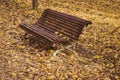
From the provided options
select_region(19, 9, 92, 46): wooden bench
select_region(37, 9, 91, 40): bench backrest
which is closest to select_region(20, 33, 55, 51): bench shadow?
select_region(19, 9, 92, 46): wooden bench

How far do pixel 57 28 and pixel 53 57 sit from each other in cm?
132

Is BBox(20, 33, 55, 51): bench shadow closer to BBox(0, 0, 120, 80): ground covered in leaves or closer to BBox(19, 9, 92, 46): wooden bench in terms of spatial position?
BBox(0, 0, 120, 80): ground covered in leaves

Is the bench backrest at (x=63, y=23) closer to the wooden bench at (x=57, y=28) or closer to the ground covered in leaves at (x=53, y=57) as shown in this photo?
the wooden bench at (x=57, y=28)

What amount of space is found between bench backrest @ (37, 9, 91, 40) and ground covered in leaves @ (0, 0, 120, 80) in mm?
573

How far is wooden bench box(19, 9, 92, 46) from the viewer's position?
265 inches

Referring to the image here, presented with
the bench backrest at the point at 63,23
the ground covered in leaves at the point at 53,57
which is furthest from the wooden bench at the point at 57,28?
the ground covered in leaves at the point at 53,57

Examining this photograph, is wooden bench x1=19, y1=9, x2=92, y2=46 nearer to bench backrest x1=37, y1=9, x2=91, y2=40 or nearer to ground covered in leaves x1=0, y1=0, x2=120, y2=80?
bench backrest x1=37, y1=9, x2=91, y2=40

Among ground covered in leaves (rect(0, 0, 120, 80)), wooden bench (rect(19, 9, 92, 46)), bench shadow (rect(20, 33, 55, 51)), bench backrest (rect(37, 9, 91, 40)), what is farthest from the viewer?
bench shadow (rect(20, 33, 55, 51))

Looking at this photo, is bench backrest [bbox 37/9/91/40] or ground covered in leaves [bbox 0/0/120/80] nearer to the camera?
ground covered in leaves [bbox 0/0/120/80]

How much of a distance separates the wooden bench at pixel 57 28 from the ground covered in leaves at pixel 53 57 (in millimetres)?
430

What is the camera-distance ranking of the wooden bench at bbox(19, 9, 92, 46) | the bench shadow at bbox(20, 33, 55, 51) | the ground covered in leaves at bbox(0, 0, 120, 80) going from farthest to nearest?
the bench shadow at bbox(20, 33, 55, 51)
the wooden bench at bbox(19, 9, 92, 46)
the ground covered in leaves at bbox(0, 0, 120, 80)

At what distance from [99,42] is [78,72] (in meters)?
2.59

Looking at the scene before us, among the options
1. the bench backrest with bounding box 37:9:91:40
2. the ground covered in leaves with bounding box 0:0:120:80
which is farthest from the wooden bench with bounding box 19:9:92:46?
the ground covered in leaves with bounding box 0:0:120:80

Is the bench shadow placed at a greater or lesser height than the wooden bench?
lesser
